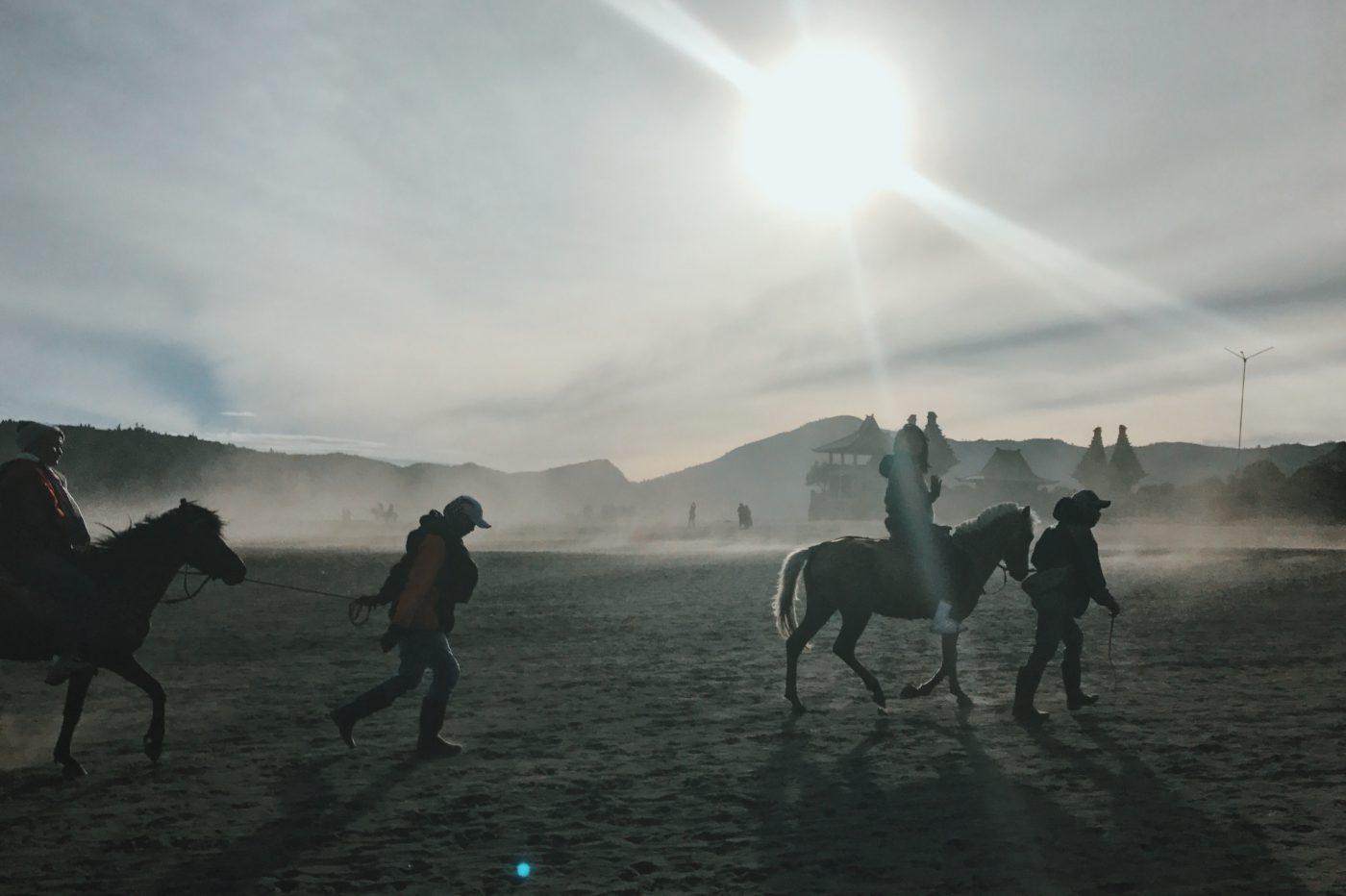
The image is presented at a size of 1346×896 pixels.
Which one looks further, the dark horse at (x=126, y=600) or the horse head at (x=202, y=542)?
the horse head at (x=202, y=542)

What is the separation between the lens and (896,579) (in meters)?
8.92

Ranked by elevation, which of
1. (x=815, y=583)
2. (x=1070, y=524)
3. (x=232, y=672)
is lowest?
(x=232, y=672)

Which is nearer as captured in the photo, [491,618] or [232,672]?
[232,672]

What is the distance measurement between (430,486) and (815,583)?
159 m

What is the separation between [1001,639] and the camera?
13.8 metres

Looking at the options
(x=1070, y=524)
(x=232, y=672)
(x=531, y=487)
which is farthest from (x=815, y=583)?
(x=531, y=487)

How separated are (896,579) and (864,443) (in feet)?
195

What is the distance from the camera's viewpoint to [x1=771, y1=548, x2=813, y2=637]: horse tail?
30.9 feet

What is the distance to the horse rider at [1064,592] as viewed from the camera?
8.22 metres

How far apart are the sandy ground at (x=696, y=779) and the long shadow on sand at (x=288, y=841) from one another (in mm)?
23

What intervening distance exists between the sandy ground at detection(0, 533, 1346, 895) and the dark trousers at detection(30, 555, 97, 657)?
3.18 ft

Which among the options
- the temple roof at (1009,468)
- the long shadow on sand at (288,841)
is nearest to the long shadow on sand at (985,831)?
the long shadow on sand at (288,841)

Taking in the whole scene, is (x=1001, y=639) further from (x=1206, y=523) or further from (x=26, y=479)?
(x=1206, y=523)

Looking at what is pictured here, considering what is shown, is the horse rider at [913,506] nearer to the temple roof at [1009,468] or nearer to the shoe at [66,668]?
the shoe at [66,668]
